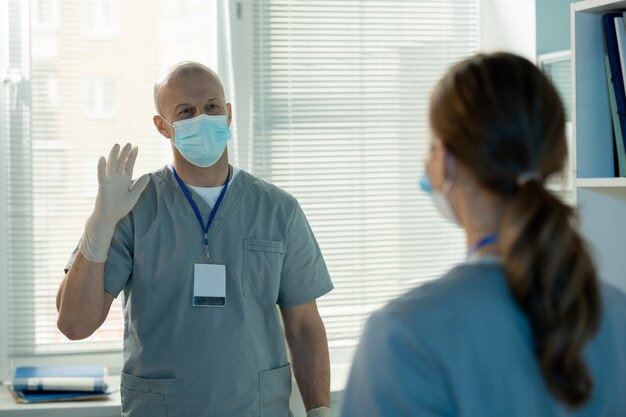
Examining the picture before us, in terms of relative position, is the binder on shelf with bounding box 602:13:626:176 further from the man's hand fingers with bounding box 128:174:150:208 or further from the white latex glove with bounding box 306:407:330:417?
the man's hand fingers with bounding box 128:174:150:208

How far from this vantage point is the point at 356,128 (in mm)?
2822

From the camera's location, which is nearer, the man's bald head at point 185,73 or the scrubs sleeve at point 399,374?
the scrubs sleeve at point 399,374

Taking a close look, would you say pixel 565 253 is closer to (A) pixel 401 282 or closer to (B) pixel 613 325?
(B) pixel 613 325

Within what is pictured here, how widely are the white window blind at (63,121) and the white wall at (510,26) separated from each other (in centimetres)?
115

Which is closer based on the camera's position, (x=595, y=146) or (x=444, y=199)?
(x=444, y=199)

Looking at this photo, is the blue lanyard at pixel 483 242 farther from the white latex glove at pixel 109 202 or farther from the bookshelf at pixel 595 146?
the white latex glove at pixel 109 202

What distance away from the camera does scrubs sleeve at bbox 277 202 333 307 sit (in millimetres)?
1948

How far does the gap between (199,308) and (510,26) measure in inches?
66.7

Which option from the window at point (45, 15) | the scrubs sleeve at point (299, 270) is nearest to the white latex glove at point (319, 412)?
the scrubs sleeve at point (299, 270)

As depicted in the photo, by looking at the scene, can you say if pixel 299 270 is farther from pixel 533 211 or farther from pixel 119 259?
pixel 533 211

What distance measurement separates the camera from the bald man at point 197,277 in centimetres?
180

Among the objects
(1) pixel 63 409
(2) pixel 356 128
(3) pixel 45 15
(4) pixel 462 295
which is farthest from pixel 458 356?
(3) pixel 45 15

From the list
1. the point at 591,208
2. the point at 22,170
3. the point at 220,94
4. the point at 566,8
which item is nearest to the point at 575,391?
the point at 591,208

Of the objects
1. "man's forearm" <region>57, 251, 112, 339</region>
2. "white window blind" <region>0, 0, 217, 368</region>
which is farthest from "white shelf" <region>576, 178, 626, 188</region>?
"white window blind" <region>0, 0, 217, 368</region>
